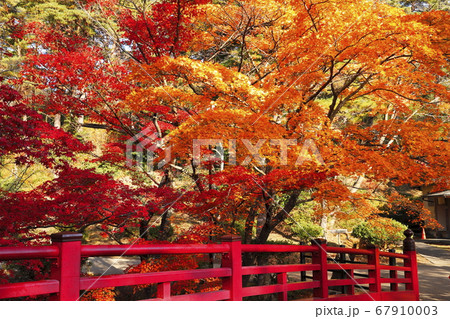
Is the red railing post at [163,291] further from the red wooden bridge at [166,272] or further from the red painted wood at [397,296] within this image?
the red painted wood at [397,296]

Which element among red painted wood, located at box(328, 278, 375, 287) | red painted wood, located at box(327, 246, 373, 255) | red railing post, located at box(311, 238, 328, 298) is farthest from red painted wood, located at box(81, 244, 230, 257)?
red painted wood, located at box(327, 246, 373, 255)

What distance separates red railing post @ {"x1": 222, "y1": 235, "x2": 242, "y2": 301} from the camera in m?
3.91

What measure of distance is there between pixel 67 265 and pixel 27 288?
294mm

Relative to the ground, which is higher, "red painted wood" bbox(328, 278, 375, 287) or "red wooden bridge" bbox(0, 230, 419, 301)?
"red wooden bridge" bbox(0, 230, 419, 301)

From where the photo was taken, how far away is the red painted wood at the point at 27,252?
100 inches

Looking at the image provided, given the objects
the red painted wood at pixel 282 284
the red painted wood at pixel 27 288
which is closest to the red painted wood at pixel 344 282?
the red painted wood at pixel 282 284

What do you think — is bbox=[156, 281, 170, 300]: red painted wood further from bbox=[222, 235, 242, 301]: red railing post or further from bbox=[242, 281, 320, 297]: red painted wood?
bbox=[242, 281, 320, 297]: red painted wood

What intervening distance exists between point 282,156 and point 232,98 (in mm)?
1689

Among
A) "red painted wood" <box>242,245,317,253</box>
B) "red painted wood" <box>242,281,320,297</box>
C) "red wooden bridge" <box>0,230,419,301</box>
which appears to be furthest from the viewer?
"red painted wood" <box>242,245,317,253</box>

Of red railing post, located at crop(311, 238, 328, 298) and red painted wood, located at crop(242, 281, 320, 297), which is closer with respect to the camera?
red painted wood, located at crop(242, 281, 320, 297)

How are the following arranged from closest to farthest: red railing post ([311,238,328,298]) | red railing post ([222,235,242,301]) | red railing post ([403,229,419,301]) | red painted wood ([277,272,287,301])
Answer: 1. red railing post ([222,235,242,301])
2. red painted wood ([277,272,287,301])
3. red railing post ([311,238,328,298])
4. red railing post ([403,229,419,301])

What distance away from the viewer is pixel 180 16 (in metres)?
8.88

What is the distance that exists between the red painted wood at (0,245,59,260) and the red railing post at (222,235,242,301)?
183cm

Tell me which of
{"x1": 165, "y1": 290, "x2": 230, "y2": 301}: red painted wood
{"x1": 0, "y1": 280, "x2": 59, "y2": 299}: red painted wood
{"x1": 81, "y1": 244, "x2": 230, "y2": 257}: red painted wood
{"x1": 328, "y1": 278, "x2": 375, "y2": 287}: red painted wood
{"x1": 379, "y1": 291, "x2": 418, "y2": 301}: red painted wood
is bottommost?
{"x1": 379, "y1": 291, "x2": 418, "y2": 301}: red painted wood
